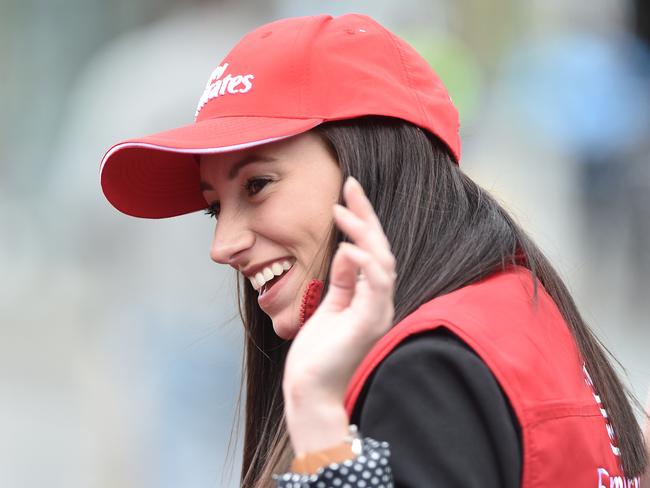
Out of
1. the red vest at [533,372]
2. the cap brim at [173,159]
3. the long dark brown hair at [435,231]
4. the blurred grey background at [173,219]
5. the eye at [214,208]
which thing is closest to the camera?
the red vest at [533,372]

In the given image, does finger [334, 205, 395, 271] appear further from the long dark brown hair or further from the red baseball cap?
the red baseball cap

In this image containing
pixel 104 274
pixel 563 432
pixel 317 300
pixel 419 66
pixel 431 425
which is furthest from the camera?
pixel 104 274

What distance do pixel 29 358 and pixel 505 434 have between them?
4445 millimetres

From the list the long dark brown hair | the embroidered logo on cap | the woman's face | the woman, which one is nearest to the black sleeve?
the woman

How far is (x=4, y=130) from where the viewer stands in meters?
5.81

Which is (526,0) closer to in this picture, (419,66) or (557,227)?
(557,227)

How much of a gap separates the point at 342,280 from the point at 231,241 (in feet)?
2.16

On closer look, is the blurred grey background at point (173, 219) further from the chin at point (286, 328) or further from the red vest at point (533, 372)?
the red vest at point (533, 372)

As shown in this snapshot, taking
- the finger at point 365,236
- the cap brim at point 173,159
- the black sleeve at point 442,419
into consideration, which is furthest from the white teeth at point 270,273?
the finger at point 365,236

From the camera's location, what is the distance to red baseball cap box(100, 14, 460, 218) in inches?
75.9

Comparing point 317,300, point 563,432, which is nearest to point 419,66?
point 317,300

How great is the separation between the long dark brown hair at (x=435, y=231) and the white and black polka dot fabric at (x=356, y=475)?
351 mm

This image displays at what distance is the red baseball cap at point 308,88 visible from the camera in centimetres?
193

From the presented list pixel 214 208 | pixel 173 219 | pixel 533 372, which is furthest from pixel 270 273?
pixel 173 219
